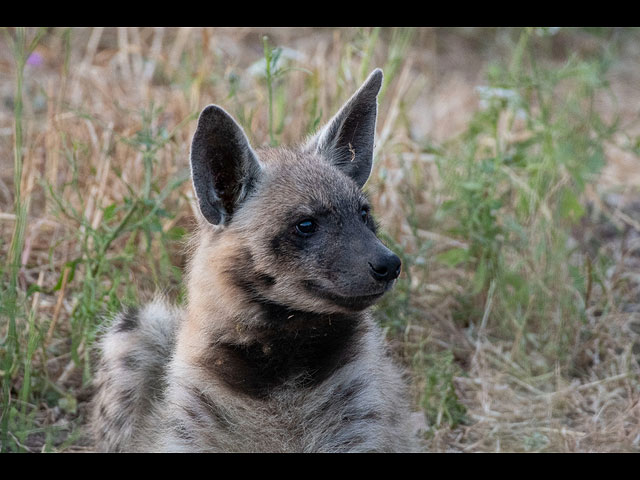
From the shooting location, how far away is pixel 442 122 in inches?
313

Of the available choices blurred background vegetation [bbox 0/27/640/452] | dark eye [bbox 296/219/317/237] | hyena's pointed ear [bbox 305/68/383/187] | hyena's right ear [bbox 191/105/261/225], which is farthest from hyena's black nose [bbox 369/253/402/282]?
blurred background vegetation [bbox 0/27/640/452]

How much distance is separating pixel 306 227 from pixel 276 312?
361 mm

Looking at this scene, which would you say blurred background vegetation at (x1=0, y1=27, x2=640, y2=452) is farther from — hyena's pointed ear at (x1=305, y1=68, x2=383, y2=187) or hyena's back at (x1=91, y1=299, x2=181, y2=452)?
hyena's pointed ear at (x1=305, y1=68, x2=383, y2=187)

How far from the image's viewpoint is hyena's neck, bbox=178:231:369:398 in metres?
3.74

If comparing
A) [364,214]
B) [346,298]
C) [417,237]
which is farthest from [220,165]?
[417,237]

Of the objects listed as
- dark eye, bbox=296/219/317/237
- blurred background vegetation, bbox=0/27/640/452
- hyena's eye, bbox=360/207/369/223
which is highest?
dark eye, bbox=296/219/317/237

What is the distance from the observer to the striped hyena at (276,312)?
144 inches

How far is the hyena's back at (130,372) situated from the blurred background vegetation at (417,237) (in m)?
0.23

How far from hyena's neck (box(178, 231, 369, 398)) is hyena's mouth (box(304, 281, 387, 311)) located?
14 cm

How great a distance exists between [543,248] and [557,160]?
58 centimetres

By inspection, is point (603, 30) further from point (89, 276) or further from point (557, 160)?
point (89, 276)

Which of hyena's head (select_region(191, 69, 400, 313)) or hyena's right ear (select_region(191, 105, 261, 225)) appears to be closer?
hyena's head (select_region(191, 69, 400, 313))

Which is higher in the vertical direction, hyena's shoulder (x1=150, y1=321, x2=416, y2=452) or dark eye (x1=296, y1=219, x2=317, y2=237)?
dark eye (x1=296, y1=219, x2=317, y2=237)

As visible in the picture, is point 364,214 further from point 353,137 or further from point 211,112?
point 211,112
